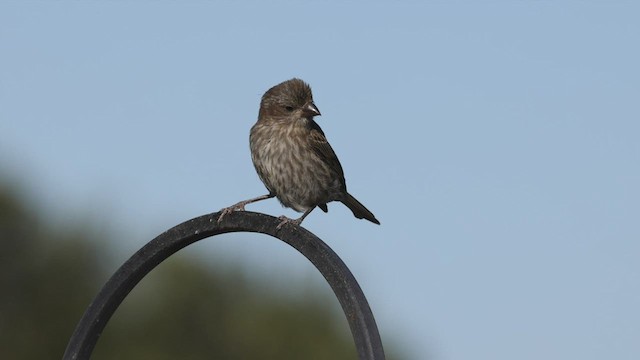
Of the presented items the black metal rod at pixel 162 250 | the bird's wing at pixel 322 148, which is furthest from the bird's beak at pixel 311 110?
the black metal rod at pixel 162 250

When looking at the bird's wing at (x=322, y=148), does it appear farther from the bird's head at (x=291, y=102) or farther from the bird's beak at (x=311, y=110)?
the bird's beak at (x=311, y=110)

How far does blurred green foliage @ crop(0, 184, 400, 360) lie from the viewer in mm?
34344

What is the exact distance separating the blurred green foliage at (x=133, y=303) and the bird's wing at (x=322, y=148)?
25108 mm

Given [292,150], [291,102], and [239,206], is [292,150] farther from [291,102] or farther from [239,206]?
[239,206]

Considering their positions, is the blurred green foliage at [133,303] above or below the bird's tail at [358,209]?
above

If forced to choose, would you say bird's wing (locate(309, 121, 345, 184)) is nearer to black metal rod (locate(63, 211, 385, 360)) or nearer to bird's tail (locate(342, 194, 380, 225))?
bird's tail (locate(342, 194, 380, 225))

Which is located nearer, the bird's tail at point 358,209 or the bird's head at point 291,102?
the bird's head at point 291,102

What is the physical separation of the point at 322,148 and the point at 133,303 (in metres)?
26.4

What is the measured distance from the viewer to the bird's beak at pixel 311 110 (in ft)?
27.0

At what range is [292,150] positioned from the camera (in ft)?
27.9

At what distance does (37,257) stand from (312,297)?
8.50 m

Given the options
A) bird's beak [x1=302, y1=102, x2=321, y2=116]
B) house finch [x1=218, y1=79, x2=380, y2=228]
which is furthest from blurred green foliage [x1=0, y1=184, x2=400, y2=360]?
bird's beak [x1=302, y1=102, x2=321, y2=116]

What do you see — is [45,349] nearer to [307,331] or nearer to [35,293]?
[35,293]

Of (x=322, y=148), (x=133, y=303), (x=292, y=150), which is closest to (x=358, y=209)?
(x=322, y=148)
